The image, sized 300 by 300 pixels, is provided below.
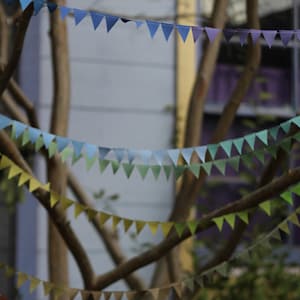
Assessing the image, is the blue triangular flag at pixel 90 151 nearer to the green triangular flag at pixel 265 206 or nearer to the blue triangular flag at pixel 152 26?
the blue triangular flag at pixel 152 26

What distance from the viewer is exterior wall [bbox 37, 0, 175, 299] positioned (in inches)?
328

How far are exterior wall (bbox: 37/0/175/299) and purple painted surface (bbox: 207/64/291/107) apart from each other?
20.7 inches

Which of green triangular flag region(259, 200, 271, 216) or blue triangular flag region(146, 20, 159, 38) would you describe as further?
green triangular flag region(259, 200, 271, 216)

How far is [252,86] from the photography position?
29.8 feet

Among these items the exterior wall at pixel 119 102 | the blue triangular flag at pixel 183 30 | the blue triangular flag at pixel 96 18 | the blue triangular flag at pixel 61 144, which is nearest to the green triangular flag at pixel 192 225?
the blue triangular flag at pixel 61 144

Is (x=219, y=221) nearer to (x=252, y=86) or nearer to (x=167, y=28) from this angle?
(x=167, y=28)

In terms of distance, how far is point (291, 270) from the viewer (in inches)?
348

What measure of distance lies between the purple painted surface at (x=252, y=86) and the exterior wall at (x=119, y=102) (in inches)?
20.7

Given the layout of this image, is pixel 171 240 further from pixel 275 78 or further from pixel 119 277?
pixel 275 78

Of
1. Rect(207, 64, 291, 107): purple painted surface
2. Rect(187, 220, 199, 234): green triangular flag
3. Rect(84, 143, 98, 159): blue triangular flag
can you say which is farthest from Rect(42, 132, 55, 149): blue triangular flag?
Rect(207, 64, 291, 107): purple painted surface

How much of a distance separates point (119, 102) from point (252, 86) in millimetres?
1393

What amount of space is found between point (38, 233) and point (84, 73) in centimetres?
150

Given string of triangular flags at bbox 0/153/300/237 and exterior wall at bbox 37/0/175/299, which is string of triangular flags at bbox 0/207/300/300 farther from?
exterior wall at bbox 37/0/175/299

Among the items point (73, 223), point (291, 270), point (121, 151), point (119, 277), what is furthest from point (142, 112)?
point (121, 151)
